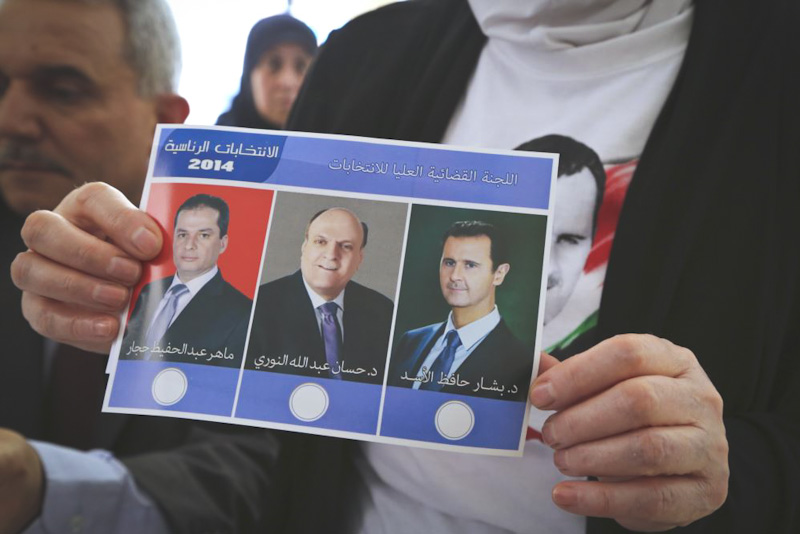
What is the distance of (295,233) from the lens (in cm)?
56

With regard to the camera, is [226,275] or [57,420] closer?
[226,275]

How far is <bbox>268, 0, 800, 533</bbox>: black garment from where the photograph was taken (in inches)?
23.8

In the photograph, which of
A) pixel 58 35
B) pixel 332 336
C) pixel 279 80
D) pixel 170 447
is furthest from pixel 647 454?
pixel 58 35

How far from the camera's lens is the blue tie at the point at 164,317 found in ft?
1.81

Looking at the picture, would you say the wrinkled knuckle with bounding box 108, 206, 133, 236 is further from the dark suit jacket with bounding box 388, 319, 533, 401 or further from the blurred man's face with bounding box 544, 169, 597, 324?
the blurred man's face with bounding box 544, 169, 597, 324

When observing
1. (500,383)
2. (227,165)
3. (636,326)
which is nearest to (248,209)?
(227,165)

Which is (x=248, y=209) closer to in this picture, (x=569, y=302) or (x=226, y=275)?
(x=226, y=275)

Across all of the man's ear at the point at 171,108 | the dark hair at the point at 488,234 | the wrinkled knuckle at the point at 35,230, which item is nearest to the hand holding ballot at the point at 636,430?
the dark hair at the point at 488,234

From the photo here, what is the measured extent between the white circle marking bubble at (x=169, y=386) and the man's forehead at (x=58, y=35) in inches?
27.3

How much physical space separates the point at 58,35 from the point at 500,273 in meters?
0.86

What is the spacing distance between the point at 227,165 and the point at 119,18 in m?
0.62

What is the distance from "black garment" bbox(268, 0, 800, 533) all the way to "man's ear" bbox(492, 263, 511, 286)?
158 mm

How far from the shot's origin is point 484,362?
20.8 inches

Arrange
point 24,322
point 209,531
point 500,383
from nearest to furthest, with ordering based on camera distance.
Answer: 1. point 500,383
2. point 209,531
3. point 24,322
